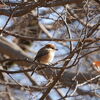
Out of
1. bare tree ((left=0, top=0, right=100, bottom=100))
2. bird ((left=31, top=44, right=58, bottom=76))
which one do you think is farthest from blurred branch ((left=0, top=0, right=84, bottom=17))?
bird ((left=31, top=44, right=58, bottom=76))

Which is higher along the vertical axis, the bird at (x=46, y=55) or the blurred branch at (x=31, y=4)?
the blurred branch at (x=31, y=4)

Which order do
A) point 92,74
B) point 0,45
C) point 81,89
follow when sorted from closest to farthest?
point 92,74
point 81,89
point 0,45

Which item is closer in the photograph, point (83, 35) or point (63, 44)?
point (83, 35)

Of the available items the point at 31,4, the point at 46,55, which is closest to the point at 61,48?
the point at 46,55

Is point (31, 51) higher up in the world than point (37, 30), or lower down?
lower down

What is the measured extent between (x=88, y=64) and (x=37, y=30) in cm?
209

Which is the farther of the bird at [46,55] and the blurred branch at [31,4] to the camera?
the bird at [46,55]

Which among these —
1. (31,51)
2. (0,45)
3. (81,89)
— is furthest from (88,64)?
(31,51)

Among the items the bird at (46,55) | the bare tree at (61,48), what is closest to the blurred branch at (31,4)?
Answer: the bare tree at (61,48)

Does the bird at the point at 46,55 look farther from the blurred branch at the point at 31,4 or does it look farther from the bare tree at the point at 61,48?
the blurred branch at the point at 31,4

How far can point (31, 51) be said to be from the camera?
11281 millimetres

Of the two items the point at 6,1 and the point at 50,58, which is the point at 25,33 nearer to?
the point at 50,58

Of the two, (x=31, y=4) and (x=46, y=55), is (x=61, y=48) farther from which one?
(x=31, y=4)

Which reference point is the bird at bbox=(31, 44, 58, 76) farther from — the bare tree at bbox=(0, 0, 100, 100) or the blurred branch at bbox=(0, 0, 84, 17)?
the blurred branch at bbox=(0, 0, 84, 17)
